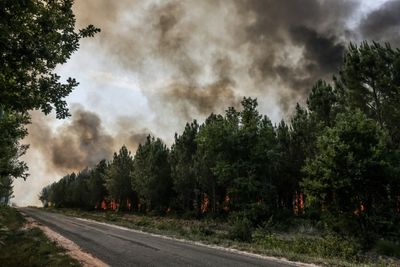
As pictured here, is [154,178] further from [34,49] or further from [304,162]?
[34,49]

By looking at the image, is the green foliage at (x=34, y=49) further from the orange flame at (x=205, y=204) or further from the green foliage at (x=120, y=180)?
the green foliage at (x=120, y=180)

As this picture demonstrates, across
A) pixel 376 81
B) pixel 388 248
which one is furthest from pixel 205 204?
pixel 388 248

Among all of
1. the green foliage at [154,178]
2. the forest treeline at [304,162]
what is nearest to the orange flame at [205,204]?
the forest treeline at [304,162]

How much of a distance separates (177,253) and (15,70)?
1084 cm

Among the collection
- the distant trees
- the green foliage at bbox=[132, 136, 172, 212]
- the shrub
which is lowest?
the shrub

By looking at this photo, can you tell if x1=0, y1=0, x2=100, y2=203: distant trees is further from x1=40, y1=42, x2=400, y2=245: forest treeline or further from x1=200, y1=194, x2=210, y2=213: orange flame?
x1=200, y1=194, x2=210, y2=213: orange flame

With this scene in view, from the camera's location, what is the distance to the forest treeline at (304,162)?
24344 millimetres

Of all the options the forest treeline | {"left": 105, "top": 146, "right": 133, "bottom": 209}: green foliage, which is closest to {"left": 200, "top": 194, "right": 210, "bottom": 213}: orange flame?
the forest treeline

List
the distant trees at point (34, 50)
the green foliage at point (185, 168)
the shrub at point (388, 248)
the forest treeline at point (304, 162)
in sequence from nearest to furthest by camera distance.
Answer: the distant trees at point (34, 50), the shrub at point (388, 248), the forest treeline at point (304, 162), the green foliage at point (185, 168)

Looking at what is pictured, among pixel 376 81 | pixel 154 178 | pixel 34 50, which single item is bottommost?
pixel 34 50

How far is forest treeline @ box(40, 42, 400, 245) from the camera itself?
24.3m

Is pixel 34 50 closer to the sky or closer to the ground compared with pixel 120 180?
closer to the ground

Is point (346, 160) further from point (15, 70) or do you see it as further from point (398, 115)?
point (15, 70)

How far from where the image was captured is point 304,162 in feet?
157
